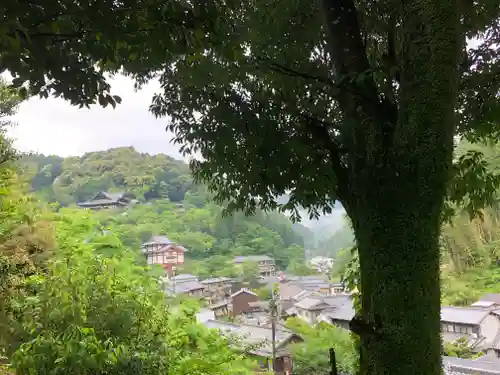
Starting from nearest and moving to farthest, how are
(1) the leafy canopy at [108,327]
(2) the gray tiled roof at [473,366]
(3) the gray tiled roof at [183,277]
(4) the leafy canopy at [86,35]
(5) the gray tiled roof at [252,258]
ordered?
(4) the leafy canopy at [86,35] < (1) the leafy canopy at [108,327] < (2) the gray tiled roof at [473,366] < (3) the gray tiled roof at [183,277] < (5) the gray tiled roof at [252,258]

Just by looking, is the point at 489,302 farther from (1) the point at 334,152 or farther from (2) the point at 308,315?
(1) the point at 334,152

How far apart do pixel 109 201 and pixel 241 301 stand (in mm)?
1985

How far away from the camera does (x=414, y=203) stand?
1056 millimetres

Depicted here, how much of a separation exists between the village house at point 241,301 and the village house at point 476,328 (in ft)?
7.02

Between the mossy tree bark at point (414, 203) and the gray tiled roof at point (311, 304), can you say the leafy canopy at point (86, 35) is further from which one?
the gray tiled roof at point (311, 304)

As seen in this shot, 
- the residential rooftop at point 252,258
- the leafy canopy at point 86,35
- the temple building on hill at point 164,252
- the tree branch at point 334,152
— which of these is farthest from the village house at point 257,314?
the leafy canopy at point 86,35

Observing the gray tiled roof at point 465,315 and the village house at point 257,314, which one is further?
the village house at point 257,314

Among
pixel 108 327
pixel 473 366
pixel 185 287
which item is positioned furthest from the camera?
pixel 185 287

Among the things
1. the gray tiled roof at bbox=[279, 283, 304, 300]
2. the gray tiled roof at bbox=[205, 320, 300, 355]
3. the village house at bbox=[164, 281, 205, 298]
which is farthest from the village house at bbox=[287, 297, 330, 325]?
the village house at bbox=[164, 281, 205, 298]

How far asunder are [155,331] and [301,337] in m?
2.46

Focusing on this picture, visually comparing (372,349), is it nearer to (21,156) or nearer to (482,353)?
(21,156)

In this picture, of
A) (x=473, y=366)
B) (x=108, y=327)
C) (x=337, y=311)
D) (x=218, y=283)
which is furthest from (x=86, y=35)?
(x=337, y=311)

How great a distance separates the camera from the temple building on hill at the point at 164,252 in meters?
4.32

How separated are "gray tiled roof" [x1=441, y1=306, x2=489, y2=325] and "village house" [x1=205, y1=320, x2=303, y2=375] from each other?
5.27 feet
